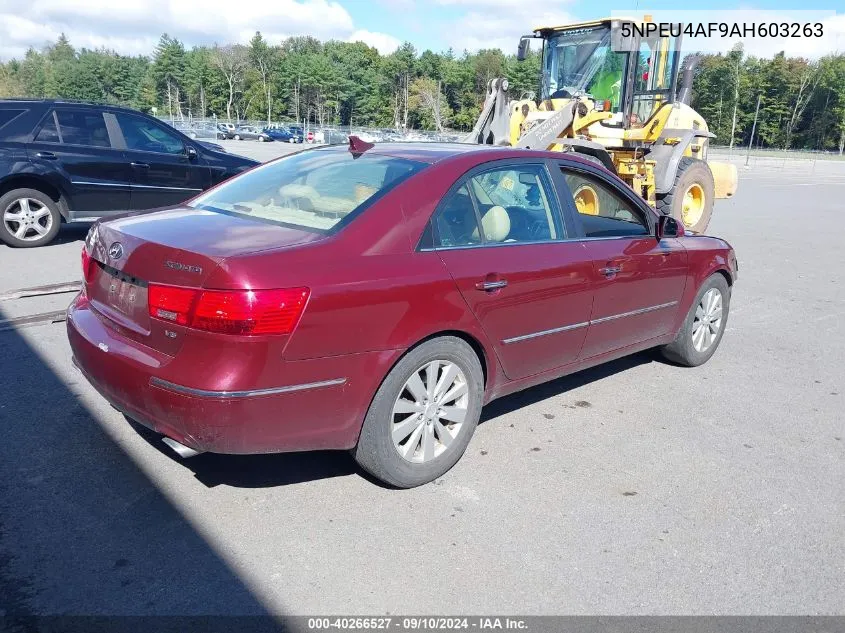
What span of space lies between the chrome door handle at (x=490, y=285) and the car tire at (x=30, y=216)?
7.40 metres

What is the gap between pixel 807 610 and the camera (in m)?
2.78

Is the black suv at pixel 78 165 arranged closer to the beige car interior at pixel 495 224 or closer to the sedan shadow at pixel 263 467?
the sedan shadow at pixel 263 467

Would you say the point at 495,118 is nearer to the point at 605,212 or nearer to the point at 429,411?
the point at 605,212

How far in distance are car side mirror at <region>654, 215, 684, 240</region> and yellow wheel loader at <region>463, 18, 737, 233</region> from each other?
577cm

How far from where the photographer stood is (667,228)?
4965 mm

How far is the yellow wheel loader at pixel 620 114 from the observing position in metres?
11.3

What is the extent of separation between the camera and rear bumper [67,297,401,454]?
9.61ft

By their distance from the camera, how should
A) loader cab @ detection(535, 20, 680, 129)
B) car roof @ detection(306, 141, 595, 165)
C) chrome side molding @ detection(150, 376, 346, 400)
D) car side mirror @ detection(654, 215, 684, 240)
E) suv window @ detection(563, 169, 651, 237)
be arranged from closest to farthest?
chrome side molding @ detection(150, 376, 346, 400) → car roof @ detection(306, 141, 595, 165) → suv window @ detection(563, 169, 651, 237) → car side mirror @ detection(654, 215, 684, 240) → loader cab @ detection(535, 20, 680, 129)

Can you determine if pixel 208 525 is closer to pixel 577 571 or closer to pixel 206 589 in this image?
pixel 206 589

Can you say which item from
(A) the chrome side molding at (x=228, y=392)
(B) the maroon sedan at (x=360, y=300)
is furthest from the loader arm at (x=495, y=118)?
(A) the chrome side molding at (x=228, y=392)

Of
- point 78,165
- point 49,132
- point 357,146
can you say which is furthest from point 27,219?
point 357,146

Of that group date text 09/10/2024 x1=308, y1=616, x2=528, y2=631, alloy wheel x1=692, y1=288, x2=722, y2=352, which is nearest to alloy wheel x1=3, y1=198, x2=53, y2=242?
alloy wheel x1=692, y1=288, x2=722, y2=352

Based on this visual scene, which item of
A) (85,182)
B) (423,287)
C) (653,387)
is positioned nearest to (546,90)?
(85,182)

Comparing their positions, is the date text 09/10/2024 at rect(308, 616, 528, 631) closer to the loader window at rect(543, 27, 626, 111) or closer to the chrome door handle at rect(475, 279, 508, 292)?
the chrome door handle at rect(475, 279, 508, 292)
